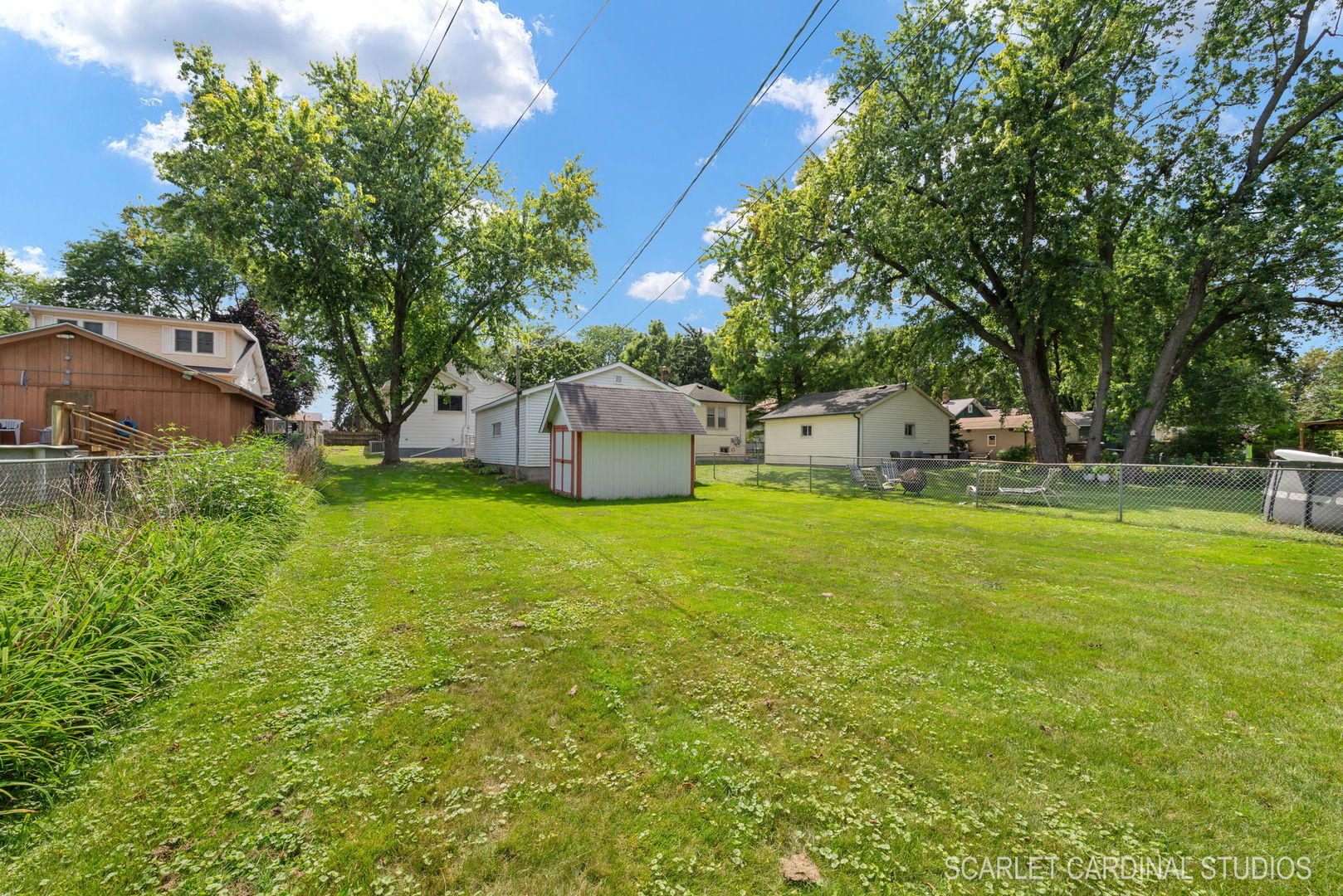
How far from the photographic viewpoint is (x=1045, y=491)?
43.1ft

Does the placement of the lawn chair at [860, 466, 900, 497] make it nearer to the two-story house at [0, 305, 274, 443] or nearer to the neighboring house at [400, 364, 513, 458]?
the two-story house at [0, 305, 274, 443]

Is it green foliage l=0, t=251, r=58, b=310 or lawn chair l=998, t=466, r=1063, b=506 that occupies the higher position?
green foliage l=0, t=251, r=58, b=310

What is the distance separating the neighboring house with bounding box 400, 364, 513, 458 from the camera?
31156 mm

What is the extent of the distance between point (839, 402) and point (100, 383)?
2849 centimetres

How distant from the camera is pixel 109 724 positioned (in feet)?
10.3

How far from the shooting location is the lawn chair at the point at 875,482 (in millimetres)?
16688

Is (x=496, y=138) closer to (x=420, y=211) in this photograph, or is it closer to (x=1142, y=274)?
(x=420, y=211)

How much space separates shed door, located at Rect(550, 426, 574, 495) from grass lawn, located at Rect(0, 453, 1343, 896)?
8405mm

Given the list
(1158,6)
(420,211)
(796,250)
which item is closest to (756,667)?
(796,250)

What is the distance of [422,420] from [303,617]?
95.7 ft

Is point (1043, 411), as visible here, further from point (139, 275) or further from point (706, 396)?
point (139, 275)

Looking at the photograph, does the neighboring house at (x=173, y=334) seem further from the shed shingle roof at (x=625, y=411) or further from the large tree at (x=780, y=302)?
the large tree at (x=780, y=302)

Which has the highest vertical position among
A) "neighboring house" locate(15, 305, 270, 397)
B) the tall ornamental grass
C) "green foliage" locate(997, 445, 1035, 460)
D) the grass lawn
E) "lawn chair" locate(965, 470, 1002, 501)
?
"neighboring house" locate(15, 305, 270, 397)

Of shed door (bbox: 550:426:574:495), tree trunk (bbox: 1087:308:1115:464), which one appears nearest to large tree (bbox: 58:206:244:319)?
shed door (bbox: 550:426:574:495)
